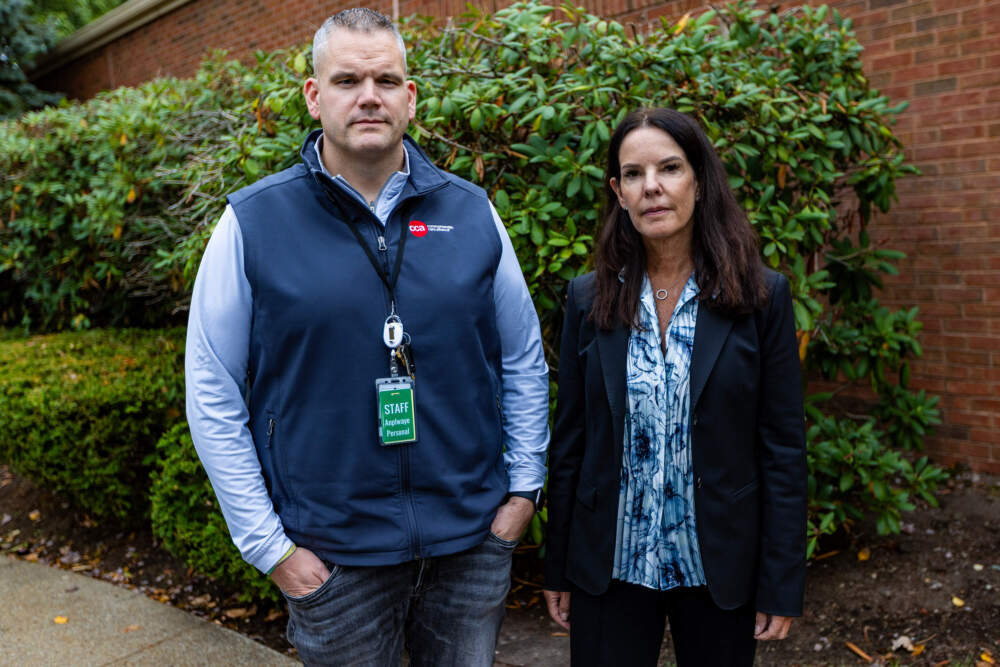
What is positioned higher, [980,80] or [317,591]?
[980,80]

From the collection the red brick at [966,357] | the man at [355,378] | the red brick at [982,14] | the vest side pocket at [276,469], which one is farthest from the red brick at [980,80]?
the vest side pocket at [276,469]

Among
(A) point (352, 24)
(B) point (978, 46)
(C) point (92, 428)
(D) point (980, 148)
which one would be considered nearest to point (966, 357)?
(D) point (980, 148)

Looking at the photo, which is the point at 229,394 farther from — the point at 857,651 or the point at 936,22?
the point at 936,22

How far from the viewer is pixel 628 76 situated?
344 centimetres

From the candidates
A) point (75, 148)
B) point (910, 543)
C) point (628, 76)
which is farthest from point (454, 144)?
point (75, 148)

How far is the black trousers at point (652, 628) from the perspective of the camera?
2.02 meters

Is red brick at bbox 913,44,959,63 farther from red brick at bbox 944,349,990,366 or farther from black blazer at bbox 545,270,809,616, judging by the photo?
black blazer at bbox 545,270,809,616

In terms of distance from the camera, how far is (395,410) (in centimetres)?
187

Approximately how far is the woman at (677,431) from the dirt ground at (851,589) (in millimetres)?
1380

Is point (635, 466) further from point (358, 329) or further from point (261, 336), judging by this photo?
point (261, 336)

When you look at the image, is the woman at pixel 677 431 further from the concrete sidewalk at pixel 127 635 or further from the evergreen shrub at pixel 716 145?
the concrete sidewalk at pixel 127 635

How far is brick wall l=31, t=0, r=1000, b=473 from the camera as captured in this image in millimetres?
4488

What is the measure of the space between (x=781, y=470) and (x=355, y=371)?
3.35ft

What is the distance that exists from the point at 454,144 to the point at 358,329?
1.72m
